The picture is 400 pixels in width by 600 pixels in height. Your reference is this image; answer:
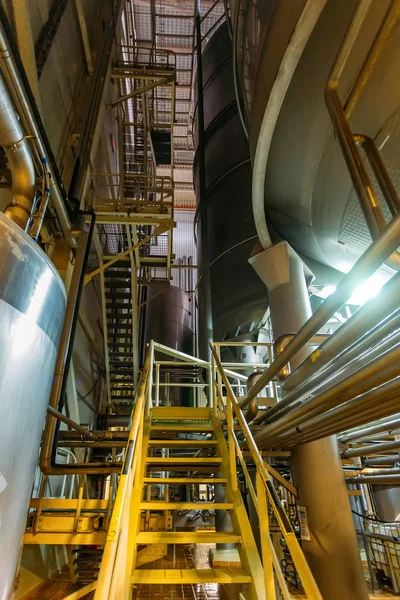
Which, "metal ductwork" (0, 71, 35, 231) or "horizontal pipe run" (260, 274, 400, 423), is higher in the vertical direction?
"metal ductwork" (0, 71, 35, 231)

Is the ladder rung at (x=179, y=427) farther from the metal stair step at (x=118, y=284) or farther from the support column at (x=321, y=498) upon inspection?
the metal stair step at (x=118, y=284)

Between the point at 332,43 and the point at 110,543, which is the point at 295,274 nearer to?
the point at 332,43

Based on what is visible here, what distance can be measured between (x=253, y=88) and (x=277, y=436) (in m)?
3.42

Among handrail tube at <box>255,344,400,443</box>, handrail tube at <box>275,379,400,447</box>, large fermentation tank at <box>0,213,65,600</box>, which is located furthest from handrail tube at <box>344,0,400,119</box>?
large fermentation tank at <box>0,213,65,600</box>

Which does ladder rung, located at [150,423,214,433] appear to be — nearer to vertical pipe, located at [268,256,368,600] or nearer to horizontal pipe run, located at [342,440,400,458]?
vertical pipe, located at [268,256,368,600]

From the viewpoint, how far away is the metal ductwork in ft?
9.12

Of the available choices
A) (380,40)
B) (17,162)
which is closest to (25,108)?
(17,162)

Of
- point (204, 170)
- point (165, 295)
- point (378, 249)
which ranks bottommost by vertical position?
point (378, 249)

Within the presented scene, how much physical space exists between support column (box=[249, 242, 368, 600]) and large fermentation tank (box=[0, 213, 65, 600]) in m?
2.60

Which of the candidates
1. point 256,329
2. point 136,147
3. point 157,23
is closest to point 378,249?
point 256,329

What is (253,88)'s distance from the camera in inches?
136

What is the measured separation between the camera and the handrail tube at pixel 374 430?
8.41ft

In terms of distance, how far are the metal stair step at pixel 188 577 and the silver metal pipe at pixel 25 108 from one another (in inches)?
138

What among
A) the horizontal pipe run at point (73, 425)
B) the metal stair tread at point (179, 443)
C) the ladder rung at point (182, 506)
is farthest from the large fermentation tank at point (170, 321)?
the ladder rung at point (182, 506)
